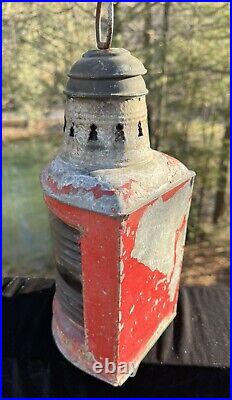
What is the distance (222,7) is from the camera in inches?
159

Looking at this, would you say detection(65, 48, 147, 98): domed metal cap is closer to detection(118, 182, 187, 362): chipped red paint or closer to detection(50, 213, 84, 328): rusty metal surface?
detection(118, 182, 187, 362): chipped red paint

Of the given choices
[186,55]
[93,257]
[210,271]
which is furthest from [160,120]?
[93,257]

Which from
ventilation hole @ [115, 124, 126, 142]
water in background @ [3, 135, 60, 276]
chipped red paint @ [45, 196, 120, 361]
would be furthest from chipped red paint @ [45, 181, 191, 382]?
water in background @ [3, 135, 60, 276]

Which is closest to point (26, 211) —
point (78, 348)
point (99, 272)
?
point (78, 348)

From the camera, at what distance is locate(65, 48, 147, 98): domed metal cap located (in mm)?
1638

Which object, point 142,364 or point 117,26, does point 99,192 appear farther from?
point 117,26

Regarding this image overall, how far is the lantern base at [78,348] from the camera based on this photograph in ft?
6.59

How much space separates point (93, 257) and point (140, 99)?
0.75 meters

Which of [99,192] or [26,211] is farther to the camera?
[26,211]

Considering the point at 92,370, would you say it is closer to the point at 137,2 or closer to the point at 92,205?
the point at 92,205

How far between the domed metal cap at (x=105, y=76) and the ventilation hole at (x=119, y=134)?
14cm

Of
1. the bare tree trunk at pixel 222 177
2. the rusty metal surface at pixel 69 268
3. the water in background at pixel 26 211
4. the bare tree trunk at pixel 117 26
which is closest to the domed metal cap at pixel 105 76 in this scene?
the rusty metal surface at pixel 69 268

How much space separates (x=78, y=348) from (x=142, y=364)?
1.24ft

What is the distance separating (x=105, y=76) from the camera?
5.34 ft
